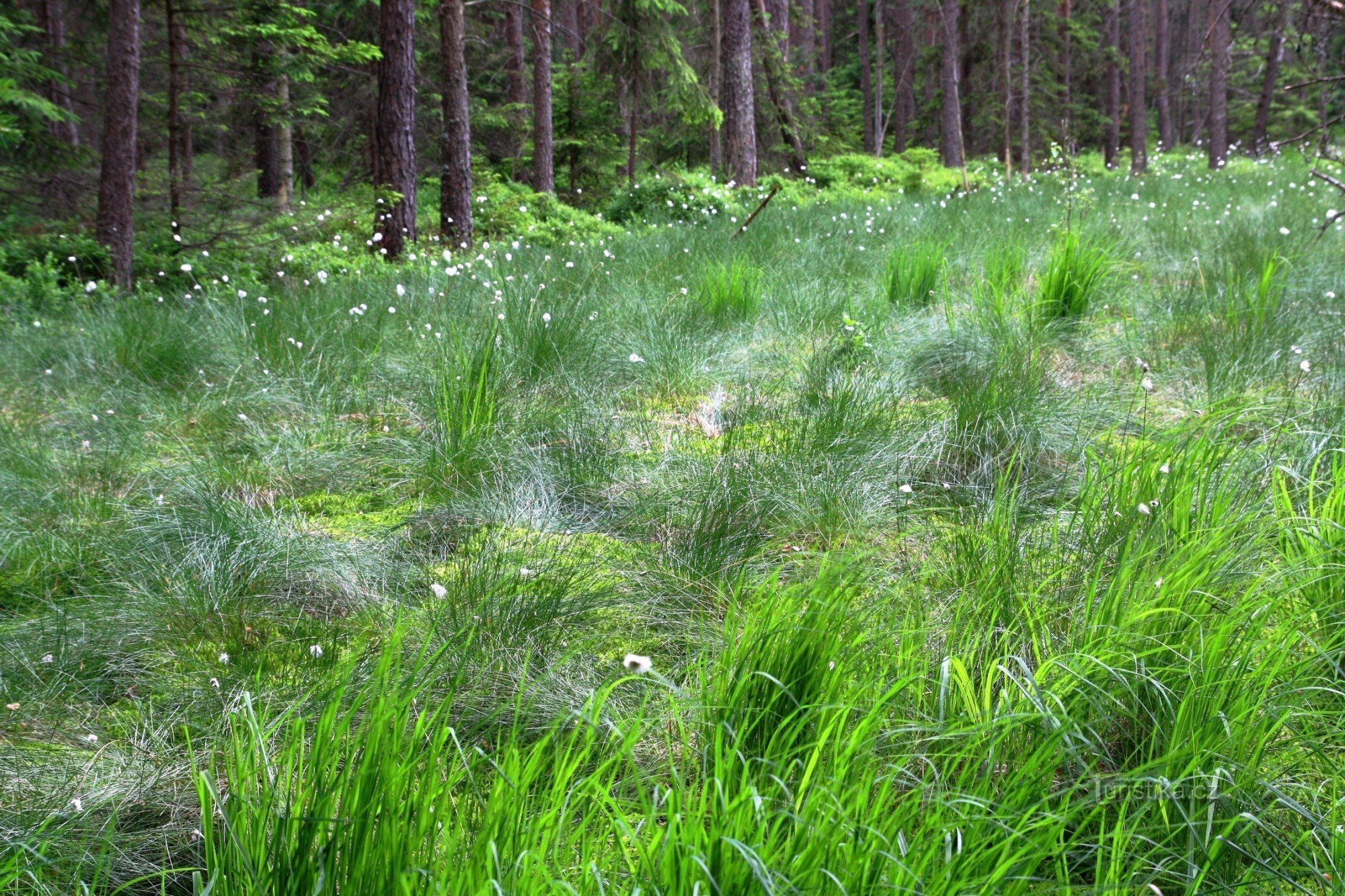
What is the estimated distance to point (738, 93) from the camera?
12.7 metres

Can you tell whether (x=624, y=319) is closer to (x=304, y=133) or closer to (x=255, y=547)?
(x=255, y=547)

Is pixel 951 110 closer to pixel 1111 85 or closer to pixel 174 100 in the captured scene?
pixel 174 100

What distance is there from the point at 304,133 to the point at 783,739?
1961 centimetres

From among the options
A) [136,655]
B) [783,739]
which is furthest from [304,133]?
[783,739]

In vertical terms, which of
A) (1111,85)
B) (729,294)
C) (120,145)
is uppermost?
(1111,85)

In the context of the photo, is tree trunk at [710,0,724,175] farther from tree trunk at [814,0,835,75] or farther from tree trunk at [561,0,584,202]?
tree trunk at [814,0,835,75]

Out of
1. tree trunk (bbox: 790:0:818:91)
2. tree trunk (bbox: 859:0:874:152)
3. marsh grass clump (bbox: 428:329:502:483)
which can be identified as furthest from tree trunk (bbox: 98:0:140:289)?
tree trunk (bbox: 859:0:874:152)

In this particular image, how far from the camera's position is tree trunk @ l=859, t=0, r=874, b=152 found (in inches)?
1158

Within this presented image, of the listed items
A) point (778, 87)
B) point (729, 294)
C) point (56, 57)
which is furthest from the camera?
point (778, 87)

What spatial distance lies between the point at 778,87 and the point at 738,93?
12.9ft

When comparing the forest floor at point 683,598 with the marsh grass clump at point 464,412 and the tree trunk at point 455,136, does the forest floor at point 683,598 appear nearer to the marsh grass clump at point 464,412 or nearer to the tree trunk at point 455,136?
the marsh grass clump at point 464,412

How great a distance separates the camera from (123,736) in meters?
2.05

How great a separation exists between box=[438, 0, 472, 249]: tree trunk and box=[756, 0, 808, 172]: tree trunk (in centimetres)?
737

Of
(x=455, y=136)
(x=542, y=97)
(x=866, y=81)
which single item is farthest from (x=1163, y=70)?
(x=455, y=136)
